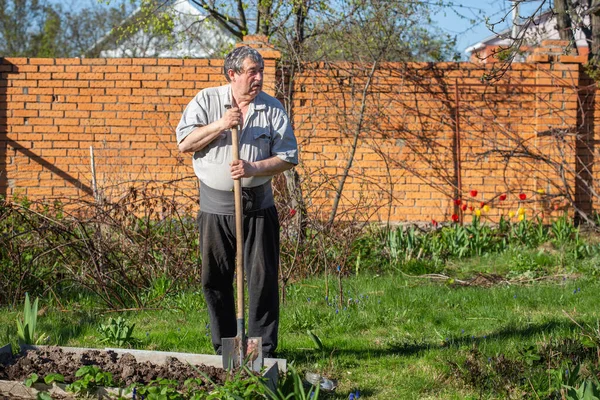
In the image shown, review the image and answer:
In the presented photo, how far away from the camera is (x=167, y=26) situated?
37.7 feet

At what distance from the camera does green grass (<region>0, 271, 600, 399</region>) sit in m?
4.37

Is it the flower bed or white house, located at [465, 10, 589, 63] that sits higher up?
white house, located at [465, 10, 589, 63]

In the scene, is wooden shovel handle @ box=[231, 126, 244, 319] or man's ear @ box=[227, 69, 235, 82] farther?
man's ear @ box=[227, 69, 235, 82]

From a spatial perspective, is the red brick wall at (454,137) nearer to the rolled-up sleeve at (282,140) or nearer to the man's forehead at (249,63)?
the rolled-up sleeve at (282,140)

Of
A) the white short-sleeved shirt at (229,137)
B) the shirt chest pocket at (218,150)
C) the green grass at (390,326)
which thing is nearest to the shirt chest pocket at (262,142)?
the white short-sleeved shirt at (229,137)

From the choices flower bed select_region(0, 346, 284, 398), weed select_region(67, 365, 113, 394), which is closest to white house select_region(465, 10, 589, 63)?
flower bed select_region(0, 346, 284, 398)

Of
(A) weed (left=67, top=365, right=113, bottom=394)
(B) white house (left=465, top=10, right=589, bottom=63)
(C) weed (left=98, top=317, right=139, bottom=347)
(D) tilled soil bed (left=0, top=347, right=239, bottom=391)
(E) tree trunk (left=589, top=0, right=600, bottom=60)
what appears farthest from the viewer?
(E) tree trunk (left=589, top=0, right=600, bottom=60)

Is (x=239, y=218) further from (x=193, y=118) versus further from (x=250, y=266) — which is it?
(x=193, y=118)

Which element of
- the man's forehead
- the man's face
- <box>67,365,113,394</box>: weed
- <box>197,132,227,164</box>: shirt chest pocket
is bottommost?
<box>67,365,113,394</box>: weed

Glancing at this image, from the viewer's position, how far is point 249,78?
4059mm

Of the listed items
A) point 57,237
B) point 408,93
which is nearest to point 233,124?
point 57,237

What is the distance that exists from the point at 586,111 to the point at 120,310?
21.3 ft

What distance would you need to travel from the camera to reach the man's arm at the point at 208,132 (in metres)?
3.93

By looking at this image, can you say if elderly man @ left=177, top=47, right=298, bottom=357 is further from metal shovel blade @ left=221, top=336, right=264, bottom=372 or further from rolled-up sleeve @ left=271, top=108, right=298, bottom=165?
metal shovel blade @ left=221, top=336, right=264, bottom=372
